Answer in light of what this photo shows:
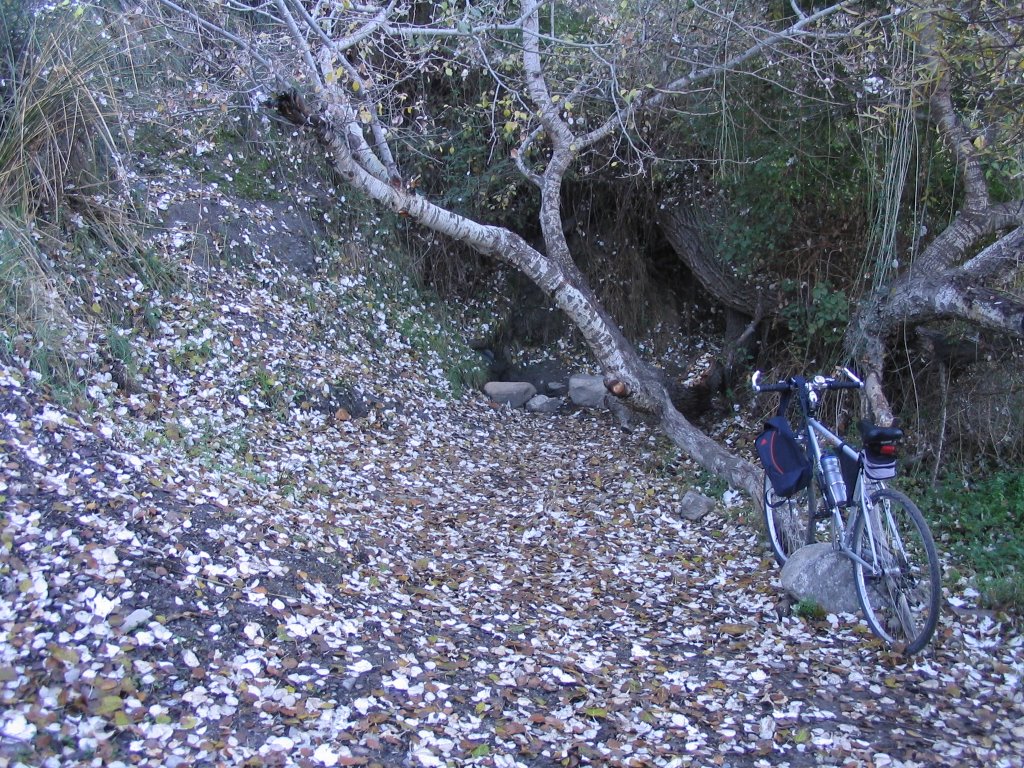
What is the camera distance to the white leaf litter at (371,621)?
289cm

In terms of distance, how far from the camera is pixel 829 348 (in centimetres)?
639

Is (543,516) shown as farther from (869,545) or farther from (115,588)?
(115,588)

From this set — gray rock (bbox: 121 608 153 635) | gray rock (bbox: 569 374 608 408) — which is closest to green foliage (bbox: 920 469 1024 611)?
gray rock (bbox: 569 374 608 408)

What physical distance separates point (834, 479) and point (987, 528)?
1.53 metres

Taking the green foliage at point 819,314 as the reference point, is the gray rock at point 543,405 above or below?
below

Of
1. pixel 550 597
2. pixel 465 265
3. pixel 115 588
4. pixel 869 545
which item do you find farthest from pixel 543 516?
pixel 465 265

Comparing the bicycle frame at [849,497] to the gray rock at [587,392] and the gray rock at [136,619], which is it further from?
the gray rock at [587,392]

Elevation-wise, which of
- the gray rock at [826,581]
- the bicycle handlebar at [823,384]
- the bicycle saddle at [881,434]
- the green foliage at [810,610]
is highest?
the bicycle handlebar at [823,384]

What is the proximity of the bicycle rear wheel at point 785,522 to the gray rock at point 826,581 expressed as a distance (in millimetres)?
418

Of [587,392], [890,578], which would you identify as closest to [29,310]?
[890,578]

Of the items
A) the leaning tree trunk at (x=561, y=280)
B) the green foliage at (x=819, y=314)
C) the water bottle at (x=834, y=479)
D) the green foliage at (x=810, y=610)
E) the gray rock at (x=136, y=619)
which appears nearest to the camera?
the gray rock at (x=136, y=619)

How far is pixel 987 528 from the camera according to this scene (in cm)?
483

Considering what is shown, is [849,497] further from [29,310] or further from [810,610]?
[29,310]

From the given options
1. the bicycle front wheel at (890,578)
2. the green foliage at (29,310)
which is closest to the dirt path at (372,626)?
the bicycle front wheel at (890,578)
